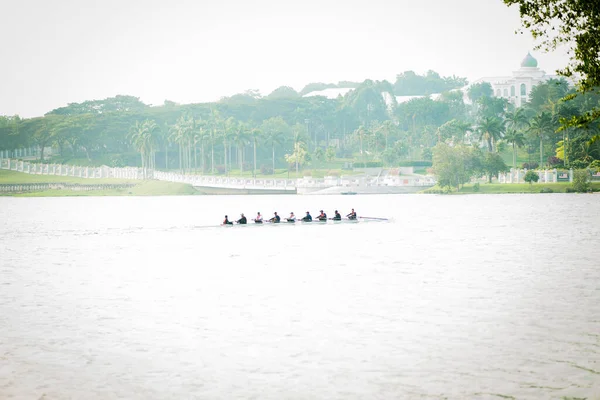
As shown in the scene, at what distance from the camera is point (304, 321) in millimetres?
23250

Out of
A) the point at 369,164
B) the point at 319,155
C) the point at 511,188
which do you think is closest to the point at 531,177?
the point at 511,188

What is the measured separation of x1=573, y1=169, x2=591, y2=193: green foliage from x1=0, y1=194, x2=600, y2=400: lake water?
72.3 meters

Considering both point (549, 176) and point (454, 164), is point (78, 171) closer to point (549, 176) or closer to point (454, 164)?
point (454, 164)

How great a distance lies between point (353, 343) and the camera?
20141 millimetres

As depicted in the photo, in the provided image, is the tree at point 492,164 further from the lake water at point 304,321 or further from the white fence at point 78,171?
the lake water at point 304,321

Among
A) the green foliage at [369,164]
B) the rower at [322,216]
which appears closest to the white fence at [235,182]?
the green foliage at [369,164]

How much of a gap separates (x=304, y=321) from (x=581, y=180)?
4126 inches

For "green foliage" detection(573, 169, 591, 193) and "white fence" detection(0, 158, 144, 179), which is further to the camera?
"white fence" detection(0, 158, 144, 179)

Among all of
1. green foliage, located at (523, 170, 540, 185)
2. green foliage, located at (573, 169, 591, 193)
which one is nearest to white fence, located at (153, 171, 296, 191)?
green foliage, located at (523, 170, 540, 185)

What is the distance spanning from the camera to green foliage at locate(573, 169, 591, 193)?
116875 mm

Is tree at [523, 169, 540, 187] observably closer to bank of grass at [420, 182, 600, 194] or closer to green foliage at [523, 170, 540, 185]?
green foliage at [523, 170, 540, 185]

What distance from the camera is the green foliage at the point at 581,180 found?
383ft

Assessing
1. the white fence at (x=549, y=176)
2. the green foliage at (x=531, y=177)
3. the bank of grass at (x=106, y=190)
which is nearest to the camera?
the white fence at (x=549, y=176)

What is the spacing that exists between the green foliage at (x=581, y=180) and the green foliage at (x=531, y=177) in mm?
6790
